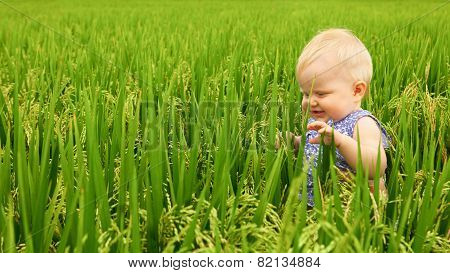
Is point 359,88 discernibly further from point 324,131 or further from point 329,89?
point 324,131

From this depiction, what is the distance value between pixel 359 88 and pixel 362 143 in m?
0.14

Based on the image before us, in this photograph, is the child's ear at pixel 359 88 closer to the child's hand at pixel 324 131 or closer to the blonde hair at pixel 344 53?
the blonde hair at pixel 344 53

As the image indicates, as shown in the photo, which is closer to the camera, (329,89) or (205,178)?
(205,178)

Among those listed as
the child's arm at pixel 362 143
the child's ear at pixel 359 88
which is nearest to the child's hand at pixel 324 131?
the child's arm at pixel 362 143

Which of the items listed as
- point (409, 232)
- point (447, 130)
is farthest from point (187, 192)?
point (447, 130)

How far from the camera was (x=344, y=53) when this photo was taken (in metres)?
1.19

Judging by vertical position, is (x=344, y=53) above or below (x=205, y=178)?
above

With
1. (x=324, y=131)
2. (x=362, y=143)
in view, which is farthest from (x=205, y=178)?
(x=362, y=143)

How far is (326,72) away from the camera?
1.19m

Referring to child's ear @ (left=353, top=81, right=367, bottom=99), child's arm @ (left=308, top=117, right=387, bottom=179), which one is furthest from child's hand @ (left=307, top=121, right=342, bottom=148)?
child's ear @ (left=353, top=81, right=367, bottom=99)

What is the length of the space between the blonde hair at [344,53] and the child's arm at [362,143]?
0.12 meters

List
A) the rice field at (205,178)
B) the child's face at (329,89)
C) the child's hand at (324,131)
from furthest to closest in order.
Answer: the child's face at (329,89) < the child's hand at (324,131) < the rice field at (205,178)

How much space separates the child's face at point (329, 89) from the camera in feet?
3.89

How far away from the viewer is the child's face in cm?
119
